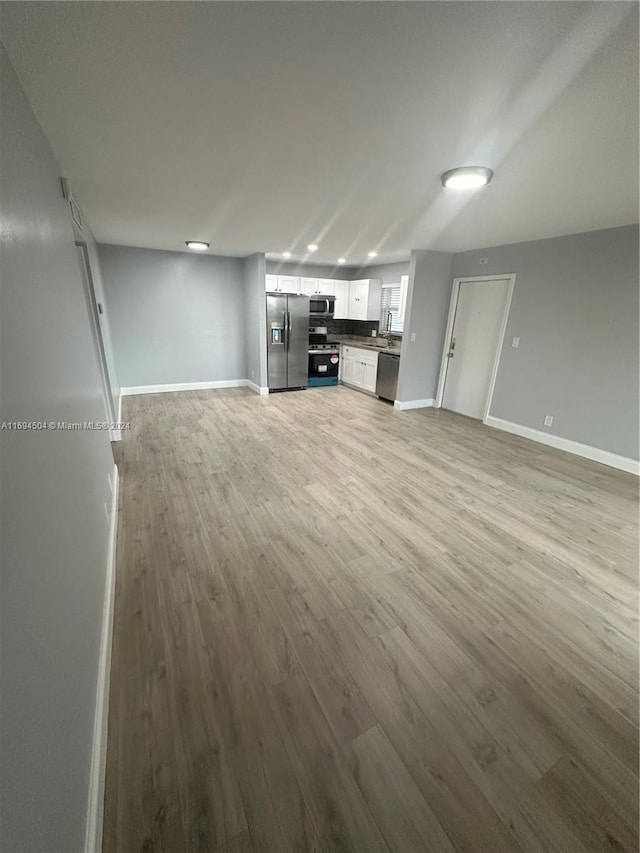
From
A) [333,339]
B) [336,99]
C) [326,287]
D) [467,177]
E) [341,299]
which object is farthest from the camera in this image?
[333,339]

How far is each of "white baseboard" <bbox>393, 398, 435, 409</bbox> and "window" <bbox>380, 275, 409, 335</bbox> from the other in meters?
1.48

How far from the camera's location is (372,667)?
1547mm

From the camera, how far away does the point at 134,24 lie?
108cm

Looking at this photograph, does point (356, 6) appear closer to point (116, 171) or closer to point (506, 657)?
point (116, 171)

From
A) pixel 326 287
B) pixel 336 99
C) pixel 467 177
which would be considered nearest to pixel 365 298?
pixel 326 287

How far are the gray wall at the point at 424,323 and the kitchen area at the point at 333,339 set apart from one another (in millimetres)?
266

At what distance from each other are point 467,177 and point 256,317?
4122 millimetres

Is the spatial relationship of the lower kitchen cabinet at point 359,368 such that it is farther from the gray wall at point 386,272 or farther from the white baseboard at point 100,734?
the white baseboard at point 100,734

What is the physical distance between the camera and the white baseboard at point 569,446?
11.6 feet

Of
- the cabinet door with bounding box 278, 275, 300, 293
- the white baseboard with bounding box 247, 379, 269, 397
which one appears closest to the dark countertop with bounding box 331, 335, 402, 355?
the cabinet door with bounding box 278, 275, 300, 293

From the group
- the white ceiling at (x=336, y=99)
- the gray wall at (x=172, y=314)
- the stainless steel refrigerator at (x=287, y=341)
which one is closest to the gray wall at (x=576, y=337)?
the white ceiling at (x=336, y=99)

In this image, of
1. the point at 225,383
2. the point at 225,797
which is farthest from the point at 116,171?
the point at 225,383

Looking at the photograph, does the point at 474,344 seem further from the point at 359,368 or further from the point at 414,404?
the point at 359,368

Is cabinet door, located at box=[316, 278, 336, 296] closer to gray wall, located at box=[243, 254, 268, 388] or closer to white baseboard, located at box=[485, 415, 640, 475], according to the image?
gray wall, located at box=[243, 254, 268, 388]
